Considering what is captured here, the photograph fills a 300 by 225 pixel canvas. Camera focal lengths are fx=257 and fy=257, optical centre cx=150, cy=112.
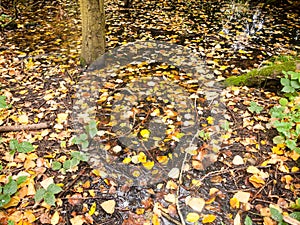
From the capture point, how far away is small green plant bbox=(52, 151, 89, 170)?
2.44 metres

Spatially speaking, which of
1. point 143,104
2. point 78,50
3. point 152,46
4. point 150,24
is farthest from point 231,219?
point 150,24

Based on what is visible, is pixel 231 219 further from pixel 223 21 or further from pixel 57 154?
pixel 223 21

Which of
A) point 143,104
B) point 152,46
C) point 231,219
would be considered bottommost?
point 231,219

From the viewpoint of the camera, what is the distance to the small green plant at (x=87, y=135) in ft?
8.66

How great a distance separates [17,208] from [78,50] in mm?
2995

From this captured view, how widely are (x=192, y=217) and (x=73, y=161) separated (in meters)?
1.20

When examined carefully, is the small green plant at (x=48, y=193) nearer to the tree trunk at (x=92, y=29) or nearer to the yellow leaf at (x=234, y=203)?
the yellow leaf at (x=234, y=203)

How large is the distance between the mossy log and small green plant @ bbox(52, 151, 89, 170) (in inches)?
84.1

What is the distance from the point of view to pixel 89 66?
12.8ft

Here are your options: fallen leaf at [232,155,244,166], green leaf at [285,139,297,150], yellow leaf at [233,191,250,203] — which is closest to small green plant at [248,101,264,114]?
green leaf at [285,139,297,150]

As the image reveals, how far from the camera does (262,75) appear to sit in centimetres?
327

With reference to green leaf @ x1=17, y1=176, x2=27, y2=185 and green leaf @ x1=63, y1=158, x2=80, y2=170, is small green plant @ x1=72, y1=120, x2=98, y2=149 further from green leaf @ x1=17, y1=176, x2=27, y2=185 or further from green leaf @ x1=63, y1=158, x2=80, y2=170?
green leaf @ x1=17, y1=176, x2=27, y2=185

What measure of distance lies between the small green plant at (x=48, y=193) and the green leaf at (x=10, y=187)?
0.18 metres

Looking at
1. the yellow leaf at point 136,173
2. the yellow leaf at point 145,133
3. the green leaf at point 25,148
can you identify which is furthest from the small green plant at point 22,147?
the yellow leaf at point 145,133
